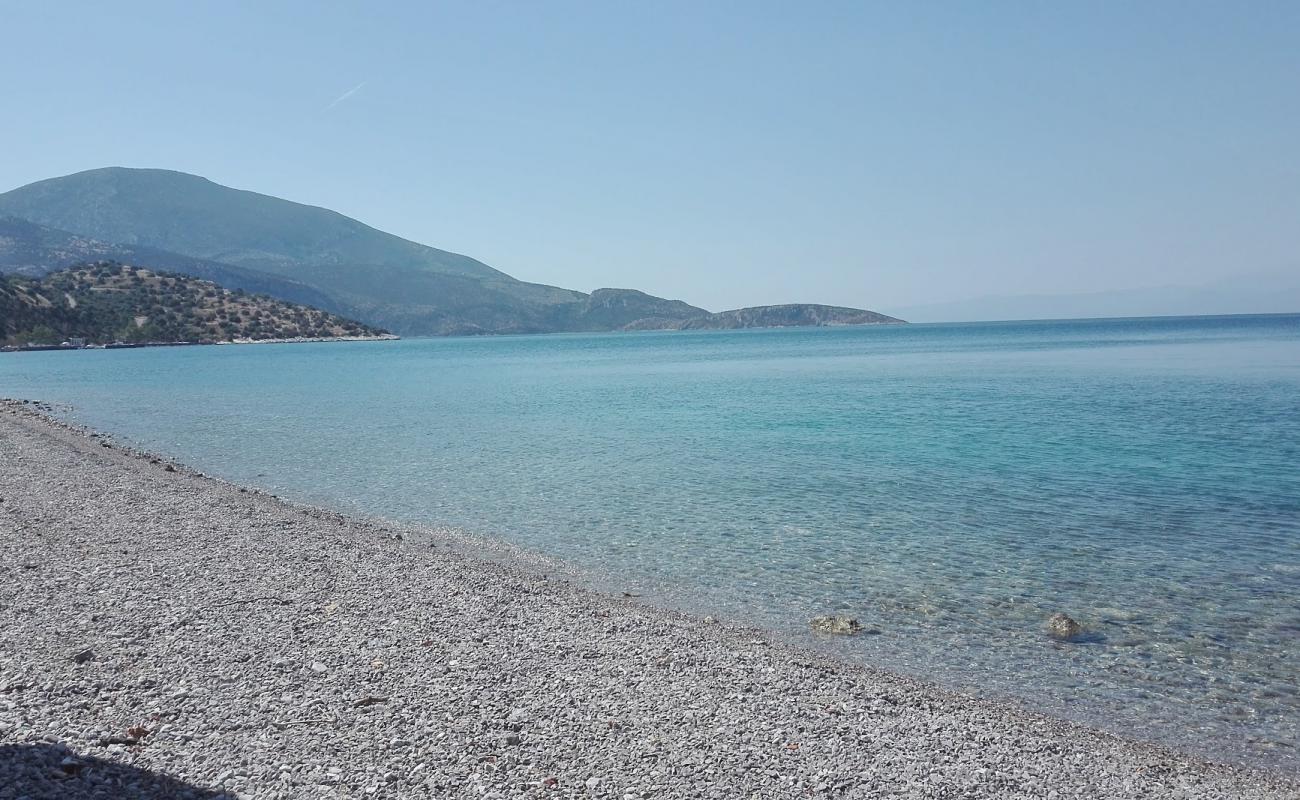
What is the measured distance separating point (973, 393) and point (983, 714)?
42.9 m

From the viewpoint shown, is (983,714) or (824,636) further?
(824,636)

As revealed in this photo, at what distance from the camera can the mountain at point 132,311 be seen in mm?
137625

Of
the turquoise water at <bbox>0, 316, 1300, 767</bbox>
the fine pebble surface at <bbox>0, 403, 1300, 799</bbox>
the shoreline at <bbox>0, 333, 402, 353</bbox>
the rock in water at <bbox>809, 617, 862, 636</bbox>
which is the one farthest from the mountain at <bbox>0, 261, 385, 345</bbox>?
the rock in water at <bbox>809, 617, 862, 636</bbox>

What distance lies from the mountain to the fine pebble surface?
148320mm

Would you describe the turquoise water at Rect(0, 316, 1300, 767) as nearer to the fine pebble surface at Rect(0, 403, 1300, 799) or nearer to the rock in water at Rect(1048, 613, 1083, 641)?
the rock in water at Rect(1048, 613, 1083, 641)

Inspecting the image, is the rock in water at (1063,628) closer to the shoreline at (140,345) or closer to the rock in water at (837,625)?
the rock in water at (837,625)

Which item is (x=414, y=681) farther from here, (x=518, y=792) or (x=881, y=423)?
(x=881, y=423)

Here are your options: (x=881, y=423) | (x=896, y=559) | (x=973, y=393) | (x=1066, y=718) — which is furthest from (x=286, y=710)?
(x=973, y=393)

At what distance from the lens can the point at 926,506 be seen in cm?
1862

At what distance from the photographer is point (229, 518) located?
657 inches

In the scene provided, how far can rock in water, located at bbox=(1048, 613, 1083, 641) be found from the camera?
35.4ft

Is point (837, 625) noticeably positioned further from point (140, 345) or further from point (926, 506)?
point (140, 345)

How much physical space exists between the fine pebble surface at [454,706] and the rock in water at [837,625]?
93cm

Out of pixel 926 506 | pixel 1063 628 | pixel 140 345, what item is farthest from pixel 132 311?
pixel 1063 628
